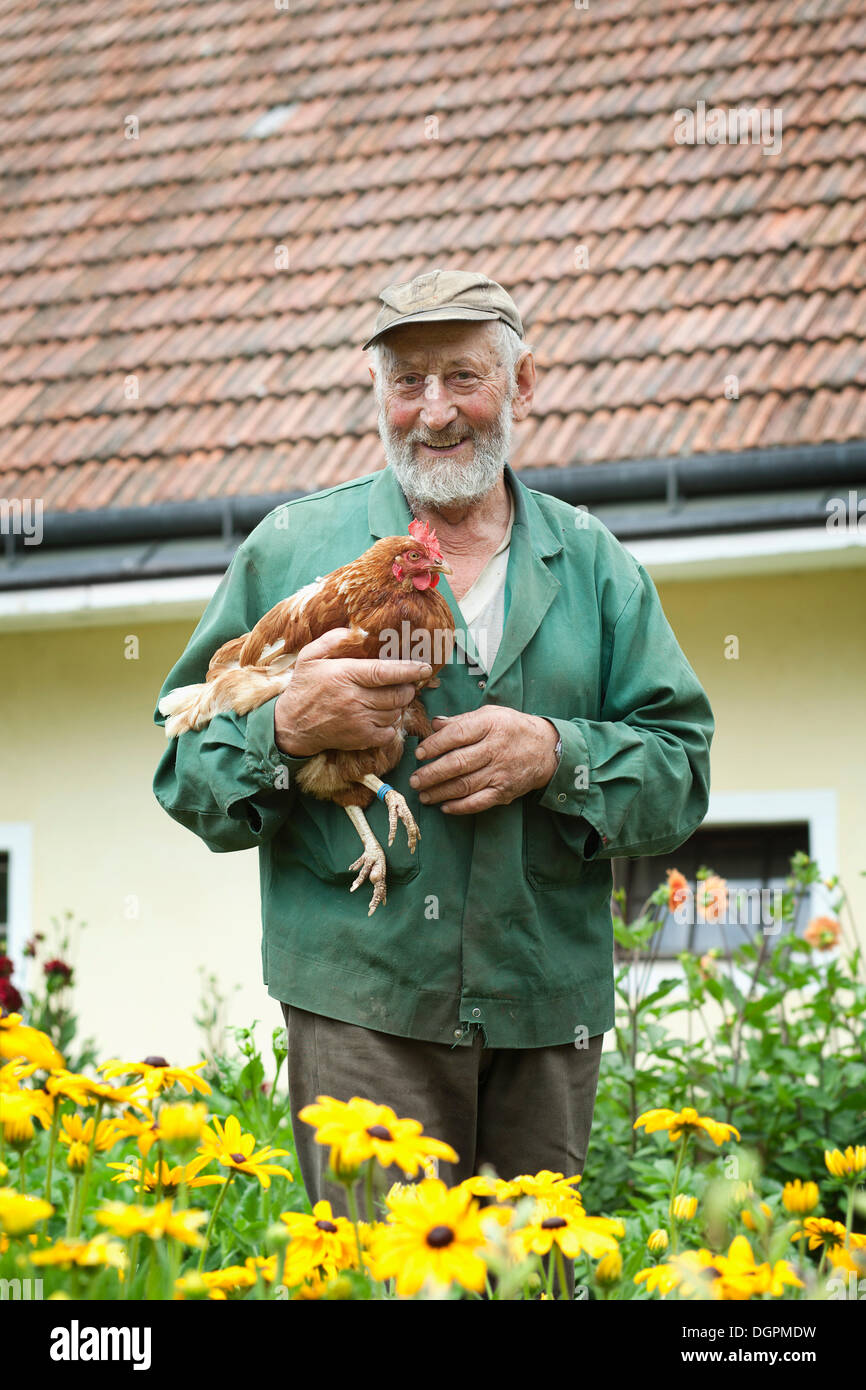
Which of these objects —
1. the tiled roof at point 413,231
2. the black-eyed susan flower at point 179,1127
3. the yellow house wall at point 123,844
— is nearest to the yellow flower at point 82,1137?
the black-eyed susan flower at point 179,1127

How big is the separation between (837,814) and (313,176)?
4388mm

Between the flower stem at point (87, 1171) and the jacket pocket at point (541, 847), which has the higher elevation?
the jacket pocket at point (541, 847)

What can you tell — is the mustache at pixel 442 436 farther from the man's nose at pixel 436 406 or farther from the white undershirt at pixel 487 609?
the white undershirt at pixel 487 609

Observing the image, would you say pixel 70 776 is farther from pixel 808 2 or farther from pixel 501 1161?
pixel 808 2

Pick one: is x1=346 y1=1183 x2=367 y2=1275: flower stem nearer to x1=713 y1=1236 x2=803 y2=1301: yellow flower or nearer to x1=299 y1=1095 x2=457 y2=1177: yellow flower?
x1=299 y1=1095 x2=457 y2=1177: yellow flower

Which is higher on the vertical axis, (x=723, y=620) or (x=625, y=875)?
(x=723, y=620)

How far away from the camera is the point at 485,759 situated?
90.7 inches

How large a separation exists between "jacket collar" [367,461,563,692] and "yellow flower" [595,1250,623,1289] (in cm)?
116

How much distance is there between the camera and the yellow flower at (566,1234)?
1.51 metres

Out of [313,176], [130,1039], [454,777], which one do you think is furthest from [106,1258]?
[313,176]

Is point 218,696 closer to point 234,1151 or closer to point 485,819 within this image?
point 485,819

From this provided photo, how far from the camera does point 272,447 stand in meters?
6.20

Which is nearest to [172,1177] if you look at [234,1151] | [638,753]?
[234,1151]

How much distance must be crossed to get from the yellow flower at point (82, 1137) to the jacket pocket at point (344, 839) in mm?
766
